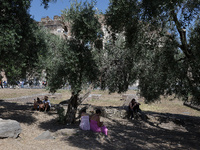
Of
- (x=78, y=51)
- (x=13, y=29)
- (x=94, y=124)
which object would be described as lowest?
(x=94, y=124)

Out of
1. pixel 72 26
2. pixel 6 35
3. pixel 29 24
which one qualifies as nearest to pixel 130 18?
pixel 72 26

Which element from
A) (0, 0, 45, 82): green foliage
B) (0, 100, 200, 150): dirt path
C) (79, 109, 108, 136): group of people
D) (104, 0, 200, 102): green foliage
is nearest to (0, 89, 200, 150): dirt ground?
(0, 100, 200, 150): dirt path

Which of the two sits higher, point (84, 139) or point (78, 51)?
point (78, 51)

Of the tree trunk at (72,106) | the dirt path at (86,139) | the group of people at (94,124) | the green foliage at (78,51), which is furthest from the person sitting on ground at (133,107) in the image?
the group of people at (94,124)

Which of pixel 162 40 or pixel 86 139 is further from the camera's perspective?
pixel 162 40

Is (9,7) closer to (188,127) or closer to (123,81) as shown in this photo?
(123,81)

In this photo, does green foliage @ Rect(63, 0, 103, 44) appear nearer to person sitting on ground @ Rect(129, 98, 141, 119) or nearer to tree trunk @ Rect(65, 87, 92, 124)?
tree trunk @ Rect(65, 87, 92, 124)

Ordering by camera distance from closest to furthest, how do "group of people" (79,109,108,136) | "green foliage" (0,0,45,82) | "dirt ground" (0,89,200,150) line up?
"dirt ground" (0,89,200,150) < "green foliage" (0,0,45,82) < "group of people" (79,109,108,136)

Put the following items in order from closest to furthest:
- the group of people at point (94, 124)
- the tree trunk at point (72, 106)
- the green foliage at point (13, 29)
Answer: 1. the green foliage at point (13, 29)
2. the group of people at point (94, 124)
3. the tree trunk at point (72, 106)

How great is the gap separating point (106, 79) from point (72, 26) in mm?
5369

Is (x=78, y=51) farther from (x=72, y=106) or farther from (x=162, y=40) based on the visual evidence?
(x=162, y=40)

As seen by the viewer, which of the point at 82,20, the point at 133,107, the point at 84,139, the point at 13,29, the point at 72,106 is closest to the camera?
the point at 84,139

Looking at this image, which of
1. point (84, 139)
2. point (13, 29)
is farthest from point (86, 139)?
point (13, 29)

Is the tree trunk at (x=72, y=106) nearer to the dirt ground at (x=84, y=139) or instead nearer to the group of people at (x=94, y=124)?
the dirt ground at (x=84, y=139)
